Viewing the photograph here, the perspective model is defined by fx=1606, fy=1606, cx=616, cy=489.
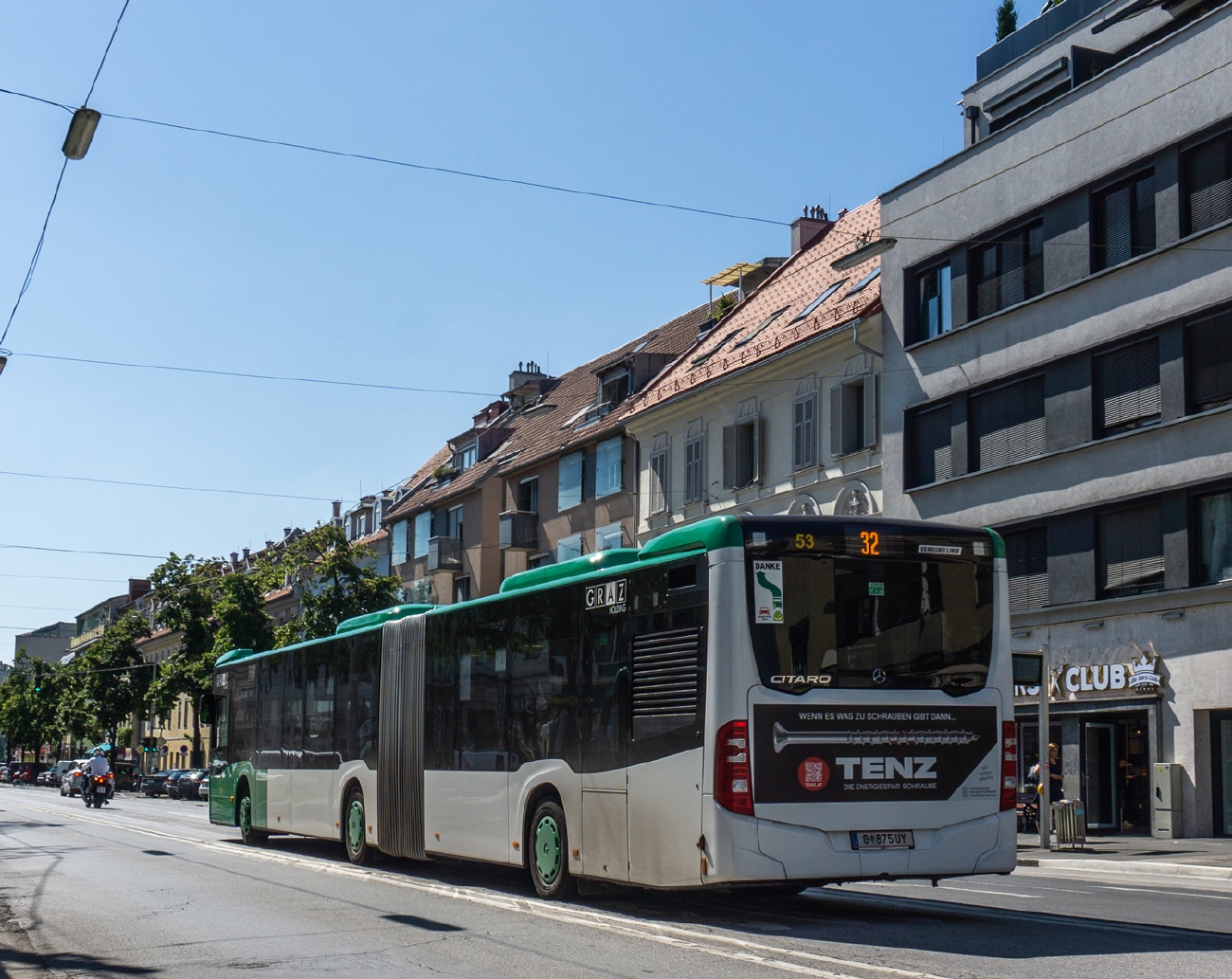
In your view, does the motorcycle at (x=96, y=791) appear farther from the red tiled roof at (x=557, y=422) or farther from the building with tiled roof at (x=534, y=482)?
the red tiled roof at (x=557, y=422)

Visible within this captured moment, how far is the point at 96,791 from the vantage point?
1987 inches

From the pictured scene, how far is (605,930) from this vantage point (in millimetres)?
11258

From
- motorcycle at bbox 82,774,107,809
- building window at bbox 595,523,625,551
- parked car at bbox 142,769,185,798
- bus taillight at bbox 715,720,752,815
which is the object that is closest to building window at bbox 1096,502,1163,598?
bus taillight at bbox 715,720,752,815

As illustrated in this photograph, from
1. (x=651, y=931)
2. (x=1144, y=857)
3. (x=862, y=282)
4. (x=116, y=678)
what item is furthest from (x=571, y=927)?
(x=116, y=678)

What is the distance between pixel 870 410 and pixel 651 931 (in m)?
24.1

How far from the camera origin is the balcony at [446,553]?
188 feet

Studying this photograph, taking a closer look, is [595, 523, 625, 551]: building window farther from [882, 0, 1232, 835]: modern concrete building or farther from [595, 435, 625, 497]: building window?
[882, 0, 1232, 835]: modern concrete building

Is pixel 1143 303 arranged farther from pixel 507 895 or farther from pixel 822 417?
pixel 507 895

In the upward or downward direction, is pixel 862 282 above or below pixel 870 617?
above

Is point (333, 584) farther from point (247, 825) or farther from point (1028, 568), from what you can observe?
point (247, 825)

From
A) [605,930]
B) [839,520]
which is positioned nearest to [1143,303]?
[839,520]

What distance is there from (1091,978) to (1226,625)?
1836 centimetres

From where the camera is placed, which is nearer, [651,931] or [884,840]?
[651,931]

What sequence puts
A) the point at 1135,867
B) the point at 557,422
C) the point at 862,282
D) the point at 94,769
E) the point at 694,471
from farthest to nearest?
1. the point at 557,422
2. the point at 94,769
3. the point at 694,471
4. the point at 862,282
5. the point at 1135,867
